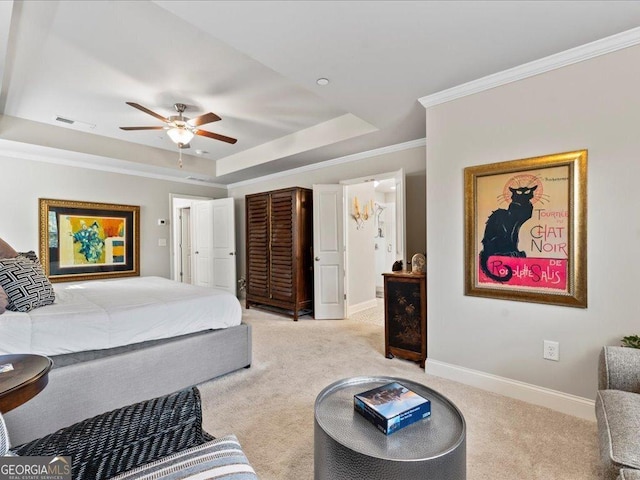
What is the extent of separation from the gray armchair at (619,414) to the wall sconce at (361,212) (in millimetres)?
3516

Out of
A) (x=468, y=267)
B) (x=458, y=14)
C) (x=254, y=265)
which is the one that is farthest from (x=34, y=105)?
(x=468, y=267)

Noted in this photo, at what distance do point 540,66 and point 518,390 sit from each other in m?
2.32

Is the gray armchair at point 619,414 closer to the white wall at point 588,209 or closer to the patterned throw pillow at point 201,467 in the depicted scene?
the white wall at point 588,209

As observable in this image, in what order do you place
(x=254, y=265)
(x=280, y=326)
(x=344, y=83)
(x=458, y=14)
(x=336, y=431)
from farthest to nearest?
(x=254, y=265) → (x=280, y=326) → (x=344, y=83) → (x=458, y=14) → (x=336, y=431)

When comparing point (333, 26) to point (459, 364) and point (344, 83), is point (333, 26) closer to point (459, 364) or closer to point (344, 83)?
point (344, 83)

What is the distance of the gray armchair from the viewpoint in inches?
41.0

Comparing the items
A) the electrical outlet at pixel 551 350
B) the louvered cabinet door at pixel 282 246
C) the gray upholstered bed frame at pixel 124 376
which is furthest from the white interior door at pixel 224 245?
the electrical outlet at pixel 551 350

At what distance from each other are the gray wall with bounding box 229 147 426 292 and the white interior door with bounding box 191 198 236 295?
1.50 ft

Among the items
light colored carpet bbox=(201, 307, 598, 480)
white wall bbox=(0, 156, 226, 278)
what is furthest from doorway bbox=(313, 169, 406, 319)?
white wall bbox=(0, 156, 226, 278)

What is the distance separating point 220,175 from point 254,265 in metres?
1.78

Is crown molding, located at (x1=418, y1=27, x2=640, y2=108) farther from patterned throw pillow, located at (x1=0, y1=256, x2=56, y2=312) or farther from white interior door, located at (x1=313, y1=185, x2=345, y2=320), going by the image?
patterned throw pillow, located at (x1=0, y1=256, x2=56, y2=312)

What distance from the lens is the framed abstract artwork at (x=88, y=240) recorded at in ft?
13.7

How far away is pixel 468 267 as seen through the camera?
2473 millimetres

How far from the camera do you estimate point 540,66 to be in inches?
84.7
